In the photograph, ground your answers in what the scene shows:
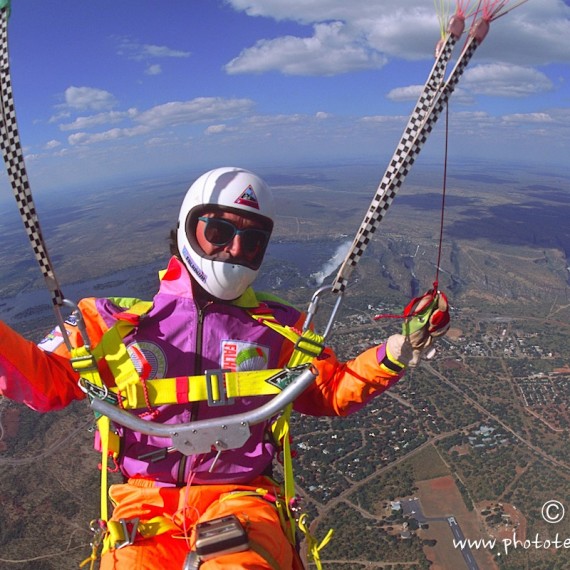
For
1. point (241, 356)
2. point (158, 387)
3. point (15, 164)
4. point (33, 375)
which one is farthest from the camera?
point (241, 356)

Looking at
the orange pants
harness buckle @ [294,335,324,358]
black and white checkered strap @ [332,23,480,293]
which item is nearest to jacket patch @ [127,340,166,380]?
the orange pants

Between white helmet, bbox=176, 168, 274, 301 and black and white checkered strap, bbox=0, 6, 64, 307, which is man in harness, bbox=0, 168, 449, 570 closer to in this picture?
white helmet, bbox=176, 168, 274, 301

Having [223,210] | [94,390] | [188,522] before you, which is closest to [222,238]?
[223,210]

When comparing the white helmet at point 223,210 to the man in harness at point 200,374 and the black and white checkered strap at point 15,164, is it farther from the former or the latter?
the black and white checkered strap at point 15,164

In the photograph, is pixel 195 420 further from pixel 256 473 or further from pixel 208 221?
pixel 208 221

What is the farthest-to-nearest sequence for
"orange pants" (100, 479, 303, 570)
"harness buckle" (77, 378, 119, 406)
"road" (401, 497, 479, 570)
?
"road" (401, 497, 479, 570) → "harness buckle" (77, 378, 119, 406) → "orange pants" (100, 479, 303, 570)

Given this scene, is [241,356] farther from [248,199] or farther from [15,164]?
[15,164]
